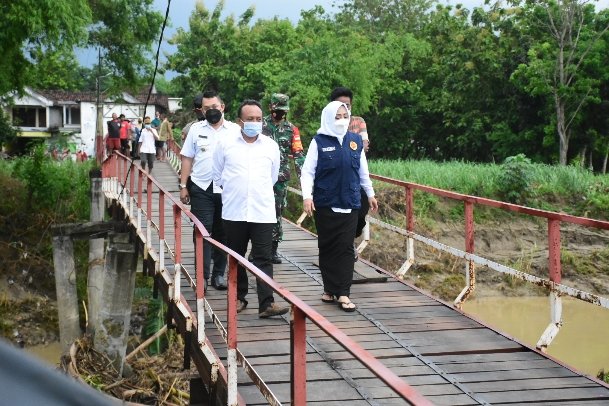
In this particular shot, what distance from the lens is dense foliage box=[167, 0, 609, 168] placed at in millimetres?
24953

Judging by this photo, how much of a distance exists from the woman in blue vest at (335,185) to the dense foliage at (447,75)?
54.0 feet

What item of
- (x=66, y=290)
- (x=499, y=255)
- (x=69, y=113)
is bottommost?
(x=66, y=290)

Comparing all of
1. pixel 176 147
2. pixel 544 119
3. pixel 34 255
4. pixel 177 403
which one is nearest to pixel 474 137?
pixel 544 119

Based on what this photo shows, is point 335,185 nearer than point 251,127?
No

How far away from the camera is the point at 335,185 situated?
249 inches

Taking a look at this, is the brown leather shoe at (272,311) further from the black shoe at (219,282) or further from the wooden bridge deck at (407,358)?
the black shoe at (219,282)

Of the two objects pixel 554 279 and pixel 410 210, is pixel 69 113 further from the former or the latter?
pixel 554 279

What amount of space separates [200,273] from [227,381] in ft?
3.72

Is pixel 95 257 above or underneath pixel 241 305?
underneath

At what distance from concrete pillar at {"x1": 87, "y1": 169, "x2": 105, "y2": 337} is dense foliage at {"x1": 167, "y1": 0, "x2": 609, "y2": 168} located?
269 inches

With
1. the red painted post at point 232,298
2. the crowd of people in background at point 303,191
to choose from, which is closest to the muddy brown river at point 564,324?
the crowd of people in background at point 303,191

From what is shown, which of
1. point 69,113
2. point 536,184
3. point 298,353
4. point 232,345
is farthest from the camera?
point 69,113

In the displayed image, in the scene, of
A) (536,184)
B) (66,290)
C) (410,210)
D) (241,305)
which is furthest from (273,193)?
(536,184)

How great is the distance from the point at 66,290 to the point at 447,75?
19.2m
